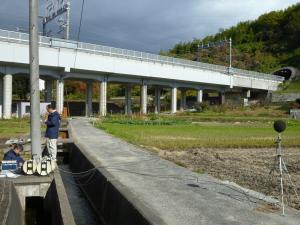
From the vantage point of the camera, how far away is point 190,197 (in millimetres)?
7496

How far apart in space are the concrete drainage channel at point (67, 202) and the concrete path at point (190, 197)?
32 cm

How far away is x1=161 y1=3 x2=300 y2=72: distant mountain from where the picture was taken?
112081mm

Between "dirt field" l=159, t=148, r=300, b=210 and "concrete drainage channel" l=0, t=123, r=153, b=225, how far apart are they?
294 centimetres

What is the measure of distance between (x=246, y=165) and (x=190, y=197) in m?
6.56

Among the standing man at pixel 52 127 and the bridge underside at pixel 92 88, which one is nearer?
the standing man at pixel 52 127

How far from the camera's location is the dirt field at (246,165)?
9641 mm

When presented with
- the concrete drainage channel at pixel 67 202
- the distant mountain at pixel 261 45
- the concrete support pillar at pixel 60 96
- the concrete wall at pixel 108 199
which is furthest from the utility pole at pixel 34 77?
the distant mountain at pixel 261 45

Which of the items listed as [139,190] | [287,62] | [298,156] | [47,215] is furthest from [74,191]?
[287,62]

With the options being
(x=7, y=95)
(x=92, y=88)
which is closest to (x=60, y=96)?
(x=7, y=95)

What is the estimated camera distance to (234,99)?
3263 inches

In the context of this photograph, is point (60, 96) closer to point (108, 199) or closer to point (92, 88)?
point (92, 88)

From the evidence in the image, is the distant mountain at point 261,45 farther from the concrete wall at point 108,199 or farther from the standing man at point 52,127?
the concrete wall at point 108,199

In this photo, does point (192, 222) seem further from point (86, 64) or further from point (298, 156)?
point (86, 64)

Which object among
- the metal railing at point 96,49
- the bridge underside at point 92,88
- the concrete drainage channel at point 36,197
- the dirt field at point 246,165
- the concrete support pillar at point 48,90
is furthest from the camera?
the concrete support pillar at point 48,90
